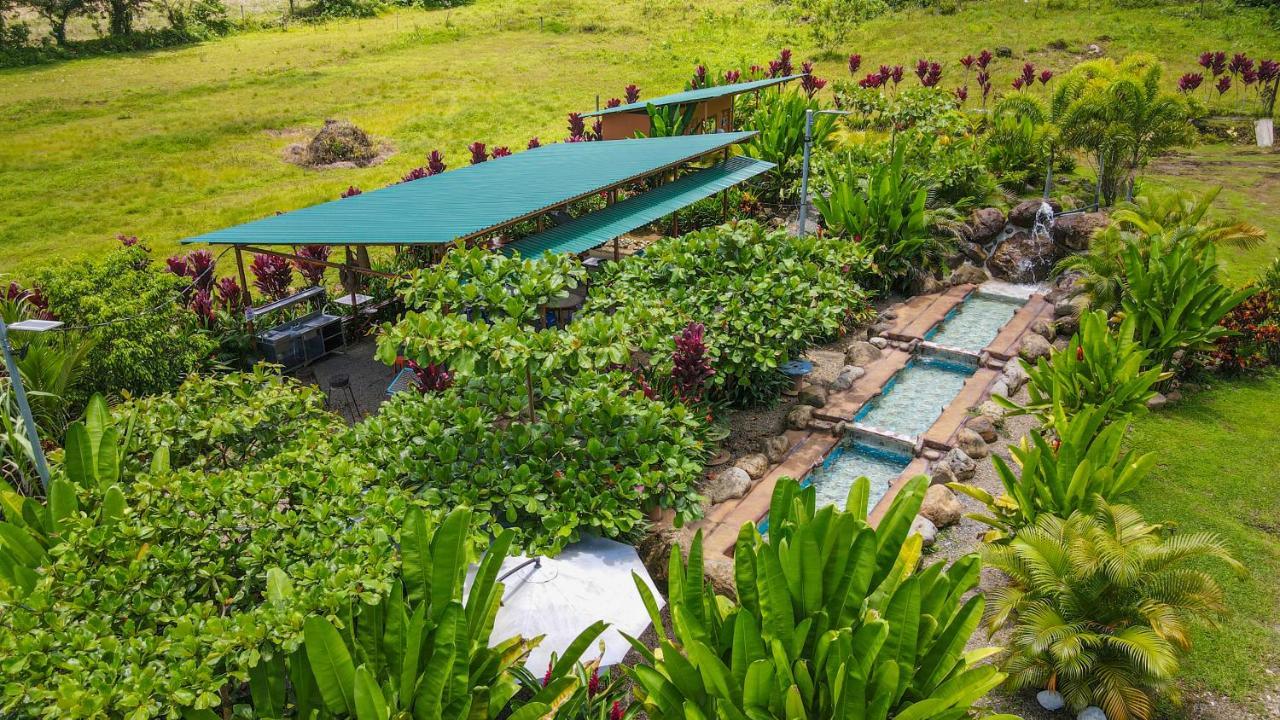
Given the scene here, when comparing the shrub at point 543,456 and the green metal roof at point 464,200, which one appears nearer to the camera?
the shrub at point 543,456

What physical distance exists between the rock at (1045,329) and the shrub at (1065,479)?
19.9 ft

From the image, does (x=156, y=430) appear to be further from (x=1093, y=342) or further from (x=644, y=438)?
(x=1093, y=342)

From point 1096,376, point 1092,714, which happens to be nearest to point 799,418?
point 1096,376

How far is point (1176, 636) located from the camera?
6.64m

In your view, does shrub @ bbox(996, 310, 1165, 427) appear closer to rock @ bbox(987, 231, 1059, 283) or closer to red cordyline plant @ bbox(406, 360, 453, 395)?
rock @ bbox(987, 231, 1059, 283)

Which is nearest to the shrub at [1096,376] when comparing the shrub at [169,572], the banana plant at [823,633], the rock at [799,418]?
the rock at [799,418]

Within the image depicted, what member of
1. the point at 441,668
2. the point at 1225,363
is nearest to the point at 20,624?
the point at 441,668

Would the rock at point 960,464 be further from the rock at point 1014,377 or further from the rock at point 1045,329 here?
the rock at point 1045,329

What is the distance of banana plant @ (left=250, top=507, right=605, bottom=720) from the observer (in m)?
5.37

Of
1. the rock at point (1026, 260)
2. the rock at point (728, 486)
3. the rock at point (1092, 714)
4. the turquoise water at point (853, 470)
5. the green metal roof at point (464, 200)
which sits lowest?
the turquoise water at point (853, 470)

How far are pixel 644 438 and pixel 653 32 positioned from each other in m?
38.8

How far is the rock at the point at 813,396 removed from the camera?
12312 millimetres

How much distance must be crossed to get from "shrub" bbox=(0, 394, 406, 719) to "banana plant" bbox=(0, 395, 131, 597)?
0.01 m

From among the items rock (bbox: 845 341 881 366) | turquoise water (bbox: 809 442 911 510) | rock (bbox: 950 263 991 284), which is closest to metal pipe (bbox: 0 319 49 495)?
turquoise water (bbox: 809 442 911 510)
